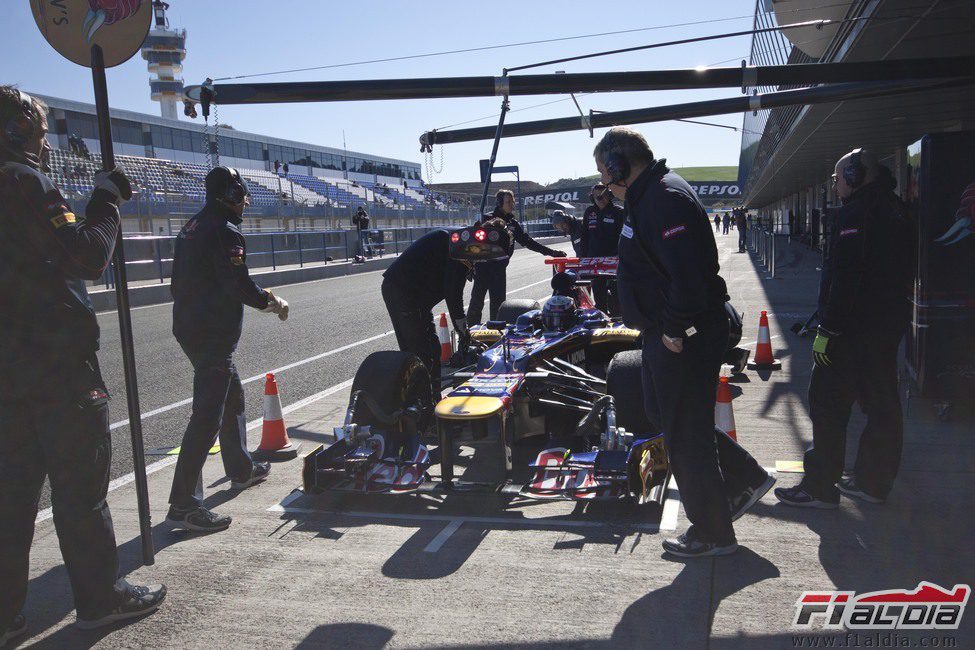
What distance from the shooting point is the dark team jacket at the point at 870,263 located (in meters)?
4.05

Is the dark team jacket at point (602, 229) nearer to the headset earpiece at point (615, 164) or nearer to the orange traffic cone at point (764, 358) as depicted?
the orange traffic cone at point (764, 358)

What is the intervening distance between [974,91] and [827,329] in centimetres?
831

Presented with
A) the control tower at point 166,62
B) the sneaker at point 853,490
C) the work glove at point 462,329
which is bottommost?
the sneaker at point 853,490

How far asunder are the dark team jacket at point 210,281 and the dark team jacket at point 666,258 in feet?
6.83

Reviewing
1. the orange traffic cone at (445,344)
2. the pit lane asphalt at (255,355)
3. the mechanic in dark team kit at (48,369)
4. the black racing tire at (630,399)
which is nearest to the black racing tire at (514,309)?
the orange traffic cone at (445,344)

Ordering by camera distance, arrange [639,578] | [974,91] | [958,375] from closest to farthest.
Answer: [639,578] < [958,375] < [974,91]

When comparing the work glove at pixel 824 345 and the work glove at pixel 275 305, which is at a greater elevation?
the work glove at pixel 275 305

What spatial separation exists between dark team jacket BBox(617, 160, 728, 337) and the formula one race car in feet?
2.75

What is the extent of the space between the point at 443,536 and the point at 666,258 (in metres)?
1.80

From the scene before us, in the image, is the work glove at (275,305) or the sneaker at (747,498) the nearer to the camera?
the sneaker at (747,498)

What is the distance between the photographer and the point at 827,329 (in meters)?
4.13

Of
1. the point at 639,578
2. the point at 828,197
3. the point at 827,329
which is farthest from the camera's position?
the point at 828,197

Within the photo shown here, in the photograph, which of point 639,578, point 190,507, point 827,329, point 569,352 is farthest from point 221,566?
point 827,329

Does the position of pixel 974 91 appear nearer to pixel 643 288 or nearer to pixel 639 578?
pixel 643 288
